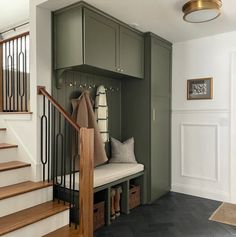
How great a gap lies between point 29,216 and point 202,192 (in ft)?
8.35

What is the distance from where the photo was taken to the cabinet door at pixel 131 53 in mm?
3029

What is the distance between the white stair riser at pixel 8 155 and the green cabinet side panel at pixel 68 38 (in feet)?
3.65

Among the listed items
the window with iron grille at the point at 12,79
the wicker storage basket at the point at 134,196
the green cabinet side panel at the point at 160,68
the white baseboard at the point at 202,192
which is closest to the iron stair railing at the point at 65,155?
the wicker storage basket at the point at 134,196

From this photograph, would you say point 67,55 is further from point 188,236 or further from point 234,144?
point 234,144

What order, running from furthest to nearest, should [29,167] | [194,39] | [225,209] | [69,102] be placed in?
1. [194,39]
2. [225,209]
3. [69,102]
4. [29,167]

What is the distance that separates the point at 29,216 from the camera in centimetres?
213

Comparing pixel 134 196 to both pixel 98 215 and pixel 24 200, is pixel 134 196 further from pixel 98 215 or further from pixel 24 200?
pixel 24 200

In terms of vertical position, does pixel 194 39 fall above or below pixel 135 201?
above

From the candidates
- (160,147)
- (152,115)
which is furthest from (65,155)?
(160,147)

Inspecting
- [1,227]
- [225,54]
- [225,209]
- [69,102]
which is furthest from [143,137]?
[1,227]

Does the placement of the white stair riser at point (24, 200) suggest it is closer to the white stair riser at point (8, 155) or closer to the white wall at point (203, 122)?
the white stair riser at point (8, 155)

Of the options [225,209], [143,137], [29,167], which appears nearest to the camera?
[29,167]

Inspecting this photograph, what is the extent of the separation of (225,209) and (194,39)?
2495 millimetres

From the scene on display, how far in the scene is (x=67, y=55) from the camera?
2.57m
